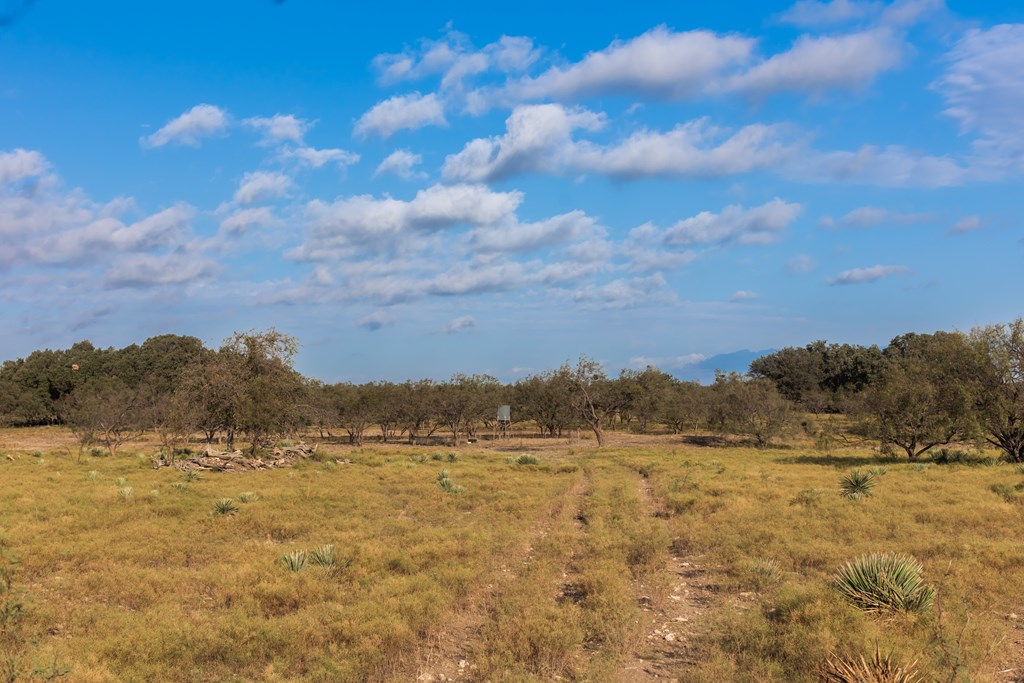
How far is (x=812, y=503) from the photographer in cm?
1898

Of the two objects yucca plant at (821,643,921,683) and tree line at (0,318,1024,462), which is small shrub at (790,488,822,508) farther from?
tree line at (0,318,1024,462)

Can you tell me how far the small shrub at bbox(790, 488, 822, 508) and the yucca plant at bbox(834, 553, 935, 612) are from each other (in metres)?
9.05

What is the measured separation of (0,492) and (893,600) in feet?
83.3

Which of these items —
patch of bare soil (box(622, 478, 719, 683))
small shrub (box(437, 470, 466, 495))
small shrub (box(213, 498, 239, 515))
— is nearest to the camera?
patch of bare soil (box(622, 478, 719, 683))

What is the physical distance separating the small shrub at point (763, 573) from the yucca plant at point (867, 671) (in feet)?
12.9

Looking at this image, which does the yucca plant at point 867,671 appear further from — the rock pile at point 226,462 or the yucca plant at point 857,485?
the rock pile at point 226,462

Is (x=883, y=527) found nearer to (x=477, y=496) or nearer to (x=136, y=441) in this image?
(x=477, y=496)

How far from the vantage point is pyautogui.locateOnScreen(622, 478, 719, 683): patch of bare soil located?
318 inches

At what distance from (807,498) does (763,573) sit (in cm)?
932

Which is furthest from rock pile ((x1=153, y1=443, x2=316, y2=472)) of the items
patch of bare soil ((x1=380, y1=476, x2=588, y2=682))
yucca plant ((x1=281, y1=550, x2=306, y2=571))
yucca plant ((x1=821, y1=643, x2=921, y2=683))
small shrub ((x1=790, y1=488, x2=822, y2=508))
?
yucca plant ((x1=821, y1=643, x2=921, y2=683))

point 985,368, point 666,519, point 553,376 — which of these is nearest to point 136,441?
point 553,376

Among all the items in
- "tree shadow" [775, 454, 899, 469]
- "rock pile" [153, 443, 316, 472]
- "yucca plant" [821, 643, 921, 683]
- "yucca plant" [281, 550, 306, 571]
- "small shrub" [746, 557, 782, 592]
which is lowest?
"tree shadow" [775, 454, 899, 469]

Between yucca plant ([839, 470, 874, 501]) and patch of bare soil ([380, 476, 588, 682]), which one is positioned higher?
yucca plant ([839, 470, 874, 501])

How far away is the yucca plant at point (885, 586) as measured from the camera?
9.36 metres
